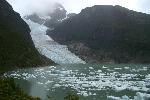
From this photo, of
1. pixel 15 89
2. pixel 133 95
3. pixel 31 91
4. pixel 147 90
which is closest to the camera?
pixel 15 89

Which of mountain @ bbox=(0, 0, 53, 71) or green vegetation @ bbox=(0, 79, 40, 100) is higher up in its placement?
mountain @ bbox=(0, 0, 53, 71)

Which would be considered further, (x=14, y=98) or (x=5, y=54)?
(x=5, y=54)

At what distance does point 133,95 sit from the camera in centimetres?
5475

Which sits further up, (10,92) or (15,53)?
(15,53)

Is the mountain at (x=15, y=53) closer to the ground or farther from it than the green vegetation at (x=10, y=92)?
farther from it

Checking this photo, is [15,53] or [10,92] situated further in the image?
[15,53]

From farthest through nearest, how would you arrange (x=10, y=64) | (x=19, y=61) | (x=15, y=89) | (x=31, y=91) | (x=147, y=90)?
(x=19, y=61) → (x=10, y=64) → (x=31, y=91) → (x=147, y=90) → (x=15, y=89)

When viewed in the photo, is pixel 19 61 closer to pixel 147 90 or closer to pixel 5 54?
pixel 5 54

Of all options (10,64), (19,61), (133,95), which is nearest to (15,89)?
(133,95)

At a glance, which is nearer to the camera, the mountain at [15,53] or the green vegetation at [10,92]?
the green vegetation at [10,92]

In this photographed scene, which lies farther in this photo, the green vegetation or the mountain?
the mountain

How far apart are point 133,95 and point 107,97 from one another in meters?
4.24

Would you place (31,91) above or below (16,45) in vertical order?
below

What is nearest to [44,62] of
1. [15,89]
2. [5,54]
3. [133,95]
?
[5,54]
